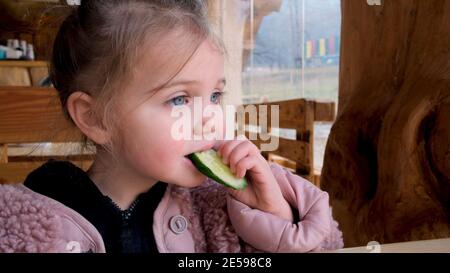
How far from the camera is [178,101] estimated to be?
1.96 ft

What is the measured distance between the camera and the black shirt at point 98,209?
634mm

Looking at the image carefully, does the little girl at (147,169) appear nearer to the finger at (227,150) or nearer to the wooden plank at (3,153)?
the finger at (227,150)

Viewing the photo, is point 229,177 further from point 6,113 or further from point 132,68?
point 6,113

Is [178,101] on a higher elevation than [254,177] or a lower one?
higher

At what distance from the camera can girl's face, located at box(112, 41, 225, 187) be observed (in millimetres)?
593

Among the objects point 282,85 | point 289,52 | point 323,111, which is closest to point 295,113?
point 323,111

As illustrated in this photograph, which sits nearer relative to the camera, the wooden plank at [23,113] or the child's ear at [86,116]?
the child's ear at [86,116]

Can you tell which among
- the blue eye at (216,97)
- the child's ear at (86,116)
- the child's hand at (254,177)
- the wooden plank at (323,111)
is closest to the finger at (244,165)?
the child's hand at (254,177)

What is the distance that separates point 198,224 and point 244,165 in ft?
0.50

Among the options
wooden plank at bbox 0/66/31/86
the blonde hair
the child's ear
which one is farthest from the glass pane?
wooden plank at bbox 0/66/31/86

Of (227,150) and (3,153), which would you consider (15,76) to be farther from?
(227,150)

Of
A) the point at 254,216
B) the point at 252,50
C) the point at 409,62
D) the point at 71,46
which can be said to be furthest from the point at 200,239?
the point at 252,50

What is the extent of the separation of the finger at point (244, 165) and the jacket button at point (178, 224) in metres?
0.12

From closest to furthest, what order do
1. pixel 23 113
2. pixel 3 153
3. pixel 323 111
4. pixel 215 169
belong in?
1. pixel 215 169
2. pixel 23 113
3. pixel 3 153
4. pixel 323 111
